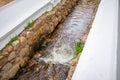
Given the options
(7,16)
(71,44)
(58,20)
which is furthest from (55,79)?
(58,20)

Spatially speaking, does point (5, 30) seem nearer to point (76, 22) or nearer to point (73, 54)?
point (73, 54)

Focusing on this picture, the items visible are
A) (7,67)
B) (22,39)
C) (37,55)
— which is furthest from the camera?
(37,55)

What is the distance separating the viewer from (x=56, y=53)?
479 cm

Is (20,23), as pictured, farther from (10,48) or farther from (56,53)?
(56,53)

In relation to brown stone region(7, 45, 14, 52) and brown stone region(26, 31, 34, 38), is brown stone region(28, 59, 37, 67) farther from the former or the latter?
brown stone region(7, 45, 14, 52)

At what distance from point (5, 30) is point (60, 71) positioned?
1.56m

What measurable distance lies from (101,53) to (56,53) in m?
2.52

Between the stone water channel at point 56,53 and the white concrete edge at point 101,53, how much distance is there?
64.1 inches

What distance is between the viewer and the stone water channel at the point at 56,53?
418 cm

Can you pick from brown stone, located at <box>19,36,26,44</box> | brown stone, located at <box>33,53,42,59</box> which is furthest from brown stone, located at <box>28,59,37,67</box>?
brown stone, located at <box>19,36,26,44</box>

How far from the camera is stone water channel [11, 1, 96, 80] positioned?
418 centimetres

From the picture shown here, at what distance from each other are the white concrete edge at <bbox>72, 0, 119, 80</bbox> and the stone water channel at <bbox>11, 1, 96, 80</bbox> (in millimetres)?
1628

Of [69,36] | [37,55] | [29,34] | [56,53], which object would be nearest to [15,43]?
[29,34]

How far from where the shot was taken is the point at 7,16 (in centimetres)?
389
